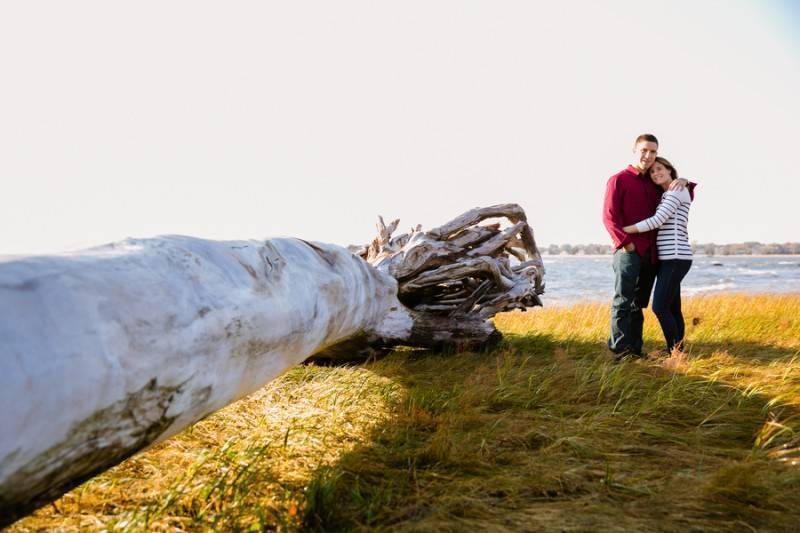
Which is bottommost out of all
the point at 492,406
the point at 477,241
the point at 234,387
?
the point at 492,406

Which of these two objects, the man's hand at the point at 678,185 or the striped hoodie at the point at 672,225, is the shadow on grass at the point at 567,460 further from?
the man's hand at the point at 678,185

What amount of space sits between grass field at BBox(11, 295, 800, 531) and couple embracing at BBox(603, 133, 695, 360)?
744 mm

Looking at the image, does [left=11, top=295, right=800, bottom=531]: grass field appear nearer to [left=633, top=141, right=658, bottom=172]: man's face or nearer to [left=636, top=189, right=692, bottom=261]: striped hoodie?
[left=636, top=189, right=692, bottom=261]: striped hoodie

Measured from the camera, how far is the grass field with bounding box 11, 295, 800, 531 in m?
1.86

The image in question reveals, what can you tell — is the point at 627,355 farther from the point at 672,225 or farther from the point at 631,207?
the point at 631,207

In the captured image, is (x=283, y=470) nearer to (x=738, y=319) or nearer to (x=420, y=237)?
(x=420, y=237)

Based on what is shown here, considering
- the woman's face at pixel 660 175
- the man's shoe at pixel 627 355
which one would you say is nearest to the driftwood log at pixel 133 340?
the man's shoe at pixel 627 355

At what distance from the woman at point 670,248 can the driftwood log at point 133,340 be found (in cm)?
328

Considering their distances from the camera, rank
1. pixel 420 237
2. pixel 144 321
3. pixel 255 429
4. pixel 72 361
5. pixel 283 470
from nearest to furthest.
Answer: pixel 72 361 → pixel 144 321 → pixel 283 470 → pixel 255 429 → pixel 420 237

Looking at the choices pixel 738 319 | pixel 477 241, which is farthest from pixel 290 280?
pixel 738 319

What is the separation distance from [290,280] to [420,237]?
2.79 m

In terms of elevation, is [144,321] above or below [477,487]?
above

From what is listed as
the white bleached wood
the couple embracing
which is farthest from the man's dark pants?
the white bleached wood

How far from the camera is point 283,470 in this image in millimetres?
2230
